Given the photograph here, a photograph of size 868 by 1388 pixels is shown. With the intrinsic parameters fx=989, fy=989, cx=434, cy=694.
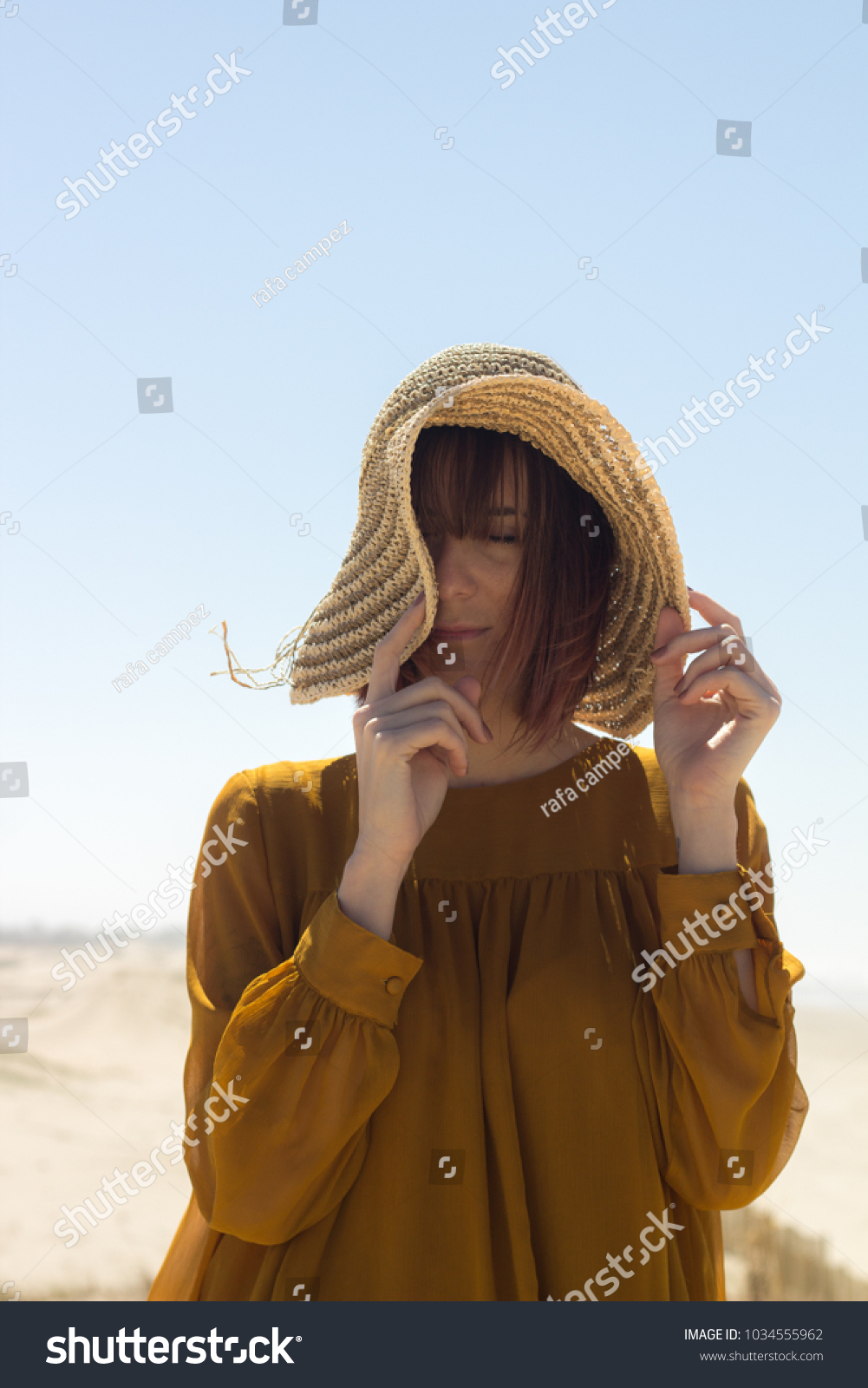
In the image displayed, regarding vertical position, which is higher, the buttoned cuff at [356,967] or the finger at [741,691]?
the finger at [741,691]

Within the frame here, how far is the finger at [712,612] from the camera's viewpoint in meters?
1.44

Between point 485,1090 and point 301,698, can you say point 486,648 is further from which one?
point 485,1090

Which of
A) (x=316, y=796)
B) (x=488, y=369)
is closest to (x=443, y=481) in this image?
(x=488, y=369)

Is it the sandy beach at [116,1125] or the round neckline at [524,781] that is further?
the sandy beach at [116,1125]

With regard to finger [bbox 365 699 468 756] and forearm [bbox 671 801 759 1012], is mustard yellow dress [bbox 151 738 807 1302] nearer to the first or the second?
forearm [bbox 671 801 759 1012]

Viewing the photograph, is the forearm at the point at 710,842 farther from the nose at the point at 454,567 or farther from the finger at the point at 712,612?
the nose at the point at 454,567

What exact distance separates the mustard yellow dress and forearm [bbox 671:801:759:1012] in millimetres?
25

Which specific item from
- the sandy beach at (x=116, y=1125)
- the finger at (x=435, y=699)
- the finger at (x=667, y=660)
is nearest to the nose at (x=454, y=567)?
the finger at (x=435, y=699)

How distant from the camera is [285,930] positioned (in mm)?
1395

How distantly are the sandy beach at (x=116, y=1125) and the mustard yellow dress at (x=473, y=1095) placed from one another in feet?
8.41

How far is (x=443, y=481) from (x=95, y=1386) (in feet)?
4.14

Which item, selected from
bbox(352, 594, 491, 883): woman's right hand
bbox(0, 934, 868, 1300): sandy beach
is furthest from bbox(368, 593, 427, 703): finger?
bbox(0, 934, 868, 1300): sandy beach

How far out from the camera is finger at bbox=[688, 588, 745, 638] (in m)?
1.44

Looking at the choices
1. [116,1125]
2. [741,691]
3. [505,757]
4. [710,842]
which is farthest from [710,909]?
[116,1125]
